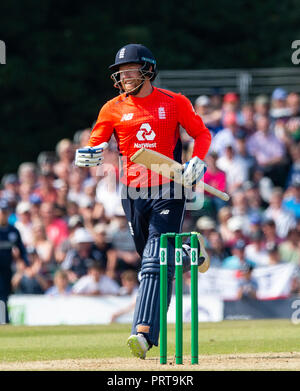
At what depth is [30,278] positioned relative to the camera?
618 inches

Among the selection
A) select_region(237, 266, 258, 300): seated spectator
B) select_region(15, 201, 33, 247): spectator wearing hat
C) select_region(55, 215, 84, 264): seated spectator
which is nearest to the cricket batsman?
select_region(237, 266, 258, 300): seated spectator

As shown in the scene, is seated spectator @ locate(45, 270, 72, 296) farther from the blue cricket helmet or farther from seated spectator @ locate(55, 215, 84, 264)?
the blue cricket helmet

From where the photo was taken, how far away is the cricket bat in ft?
27.7

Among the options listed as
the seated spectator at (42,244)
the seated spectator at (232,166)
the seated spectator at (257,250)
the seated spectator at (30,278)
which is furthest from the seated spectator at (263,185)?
the seated spectator at (30,278)

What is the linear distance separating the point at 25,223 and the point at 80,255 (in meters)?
1.72

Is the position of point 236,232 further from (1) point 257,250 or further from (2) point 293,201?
(2) point 293,201

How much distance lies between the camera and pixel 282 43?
2503cm

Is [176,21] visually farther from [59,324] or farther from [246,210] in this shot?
[59,324]

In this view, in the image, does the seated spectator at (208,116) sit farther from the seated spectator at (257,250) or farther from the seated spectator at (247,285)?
the seated spectator at (247,285)

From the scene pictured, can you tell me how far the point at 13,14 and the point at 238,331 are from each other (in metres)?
14.5

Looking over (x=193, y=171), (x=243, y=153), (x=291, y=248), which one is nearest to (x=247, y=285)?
(x=291, y=248)

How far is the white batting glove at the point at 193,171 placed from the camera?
334 inches

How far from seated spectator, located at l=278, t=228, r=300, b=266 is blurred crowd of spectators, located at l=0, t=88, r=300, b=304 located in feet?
0.05
